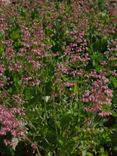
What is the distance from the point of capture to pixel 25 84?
16.2 feet

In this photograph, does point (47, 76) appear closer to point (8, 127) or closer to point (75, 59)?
point (75, 59)

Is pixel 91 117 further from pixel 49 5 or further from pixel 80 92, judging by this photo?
pixel 49 5

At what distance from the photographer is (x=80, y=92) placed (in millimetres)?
4840

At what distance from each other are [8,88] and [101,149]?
1.33m

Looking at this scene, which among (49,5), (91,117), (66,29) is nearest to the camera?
(91,117)

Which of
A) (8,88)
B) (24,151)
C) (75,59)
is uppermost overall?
(75,59)

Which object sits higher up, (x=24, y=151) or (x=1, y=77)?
(x=1, y=77)

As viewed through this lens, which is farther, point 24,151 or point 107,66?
point 107,66

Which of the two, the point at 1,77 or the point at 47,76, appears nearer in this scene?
the point at 1,77

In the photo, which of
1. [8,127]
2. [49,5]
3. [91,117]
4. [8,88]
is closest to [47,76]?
[8,88]

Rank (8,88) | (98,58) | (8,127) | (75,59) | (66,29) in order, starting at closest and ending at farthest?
Answer: (8,127) < (75,59) < (8,88) < (98,58) < (66,29)

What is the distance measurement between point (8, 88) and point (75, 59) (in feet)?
3.18

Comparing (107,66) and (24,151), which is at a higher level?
(107,66)

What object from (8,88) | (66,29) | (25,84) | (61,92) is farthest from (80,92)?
(66,29)
